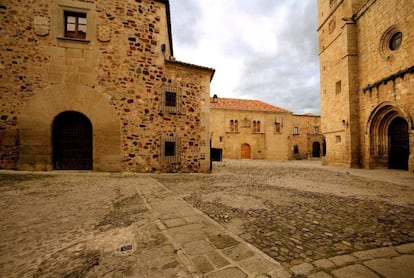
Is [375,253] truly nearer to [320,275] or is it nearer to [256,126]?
[320,275]

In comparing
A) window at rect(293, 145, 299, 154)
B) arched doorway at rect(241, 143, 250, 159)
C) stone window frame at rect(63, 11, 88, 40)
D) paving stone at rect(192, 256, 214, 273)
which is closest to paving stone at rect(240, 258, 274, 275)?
paving stone at rect(192, 256, 214, 273)

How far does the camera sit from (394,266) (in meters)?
1.63

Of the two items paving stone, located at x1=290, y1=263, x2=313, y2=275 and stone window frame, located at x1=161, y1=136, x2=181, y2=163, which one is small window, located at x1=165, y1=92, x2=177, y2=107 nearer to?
stone window frame, located at x1=161, y1=136, x2=181, y2=163

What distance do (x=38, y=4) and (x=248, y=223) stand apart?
33.2 ft

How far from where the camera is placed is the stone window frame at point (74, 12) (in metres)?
6.66

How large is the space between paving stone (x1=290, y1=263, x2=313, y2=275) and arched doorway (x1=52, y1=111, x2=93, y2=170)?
764 centimetres

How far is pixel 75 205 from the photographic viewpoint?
325 centimetres

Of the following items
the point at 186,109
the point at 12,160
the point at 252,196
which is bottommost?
the point at 252,196

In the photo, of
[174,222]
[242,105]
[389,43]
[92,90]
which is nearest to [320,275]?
[174,222]

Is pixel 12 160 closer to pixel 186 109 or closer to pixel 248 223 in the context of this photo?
pixel 186 109

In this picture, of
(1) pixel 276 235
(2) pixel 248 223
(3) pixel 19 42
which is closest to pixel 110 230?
(2) pixel 248 223

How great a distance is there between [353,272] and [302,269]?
0.43 metres

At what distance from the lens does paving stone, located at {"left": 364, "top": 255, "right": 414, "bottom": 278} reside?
1527 millimetres

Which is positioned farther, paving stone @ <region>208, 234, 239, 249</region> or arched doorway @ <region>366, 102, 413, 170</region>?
arched doorway @ <region>366, 102, 413, 170</region>
